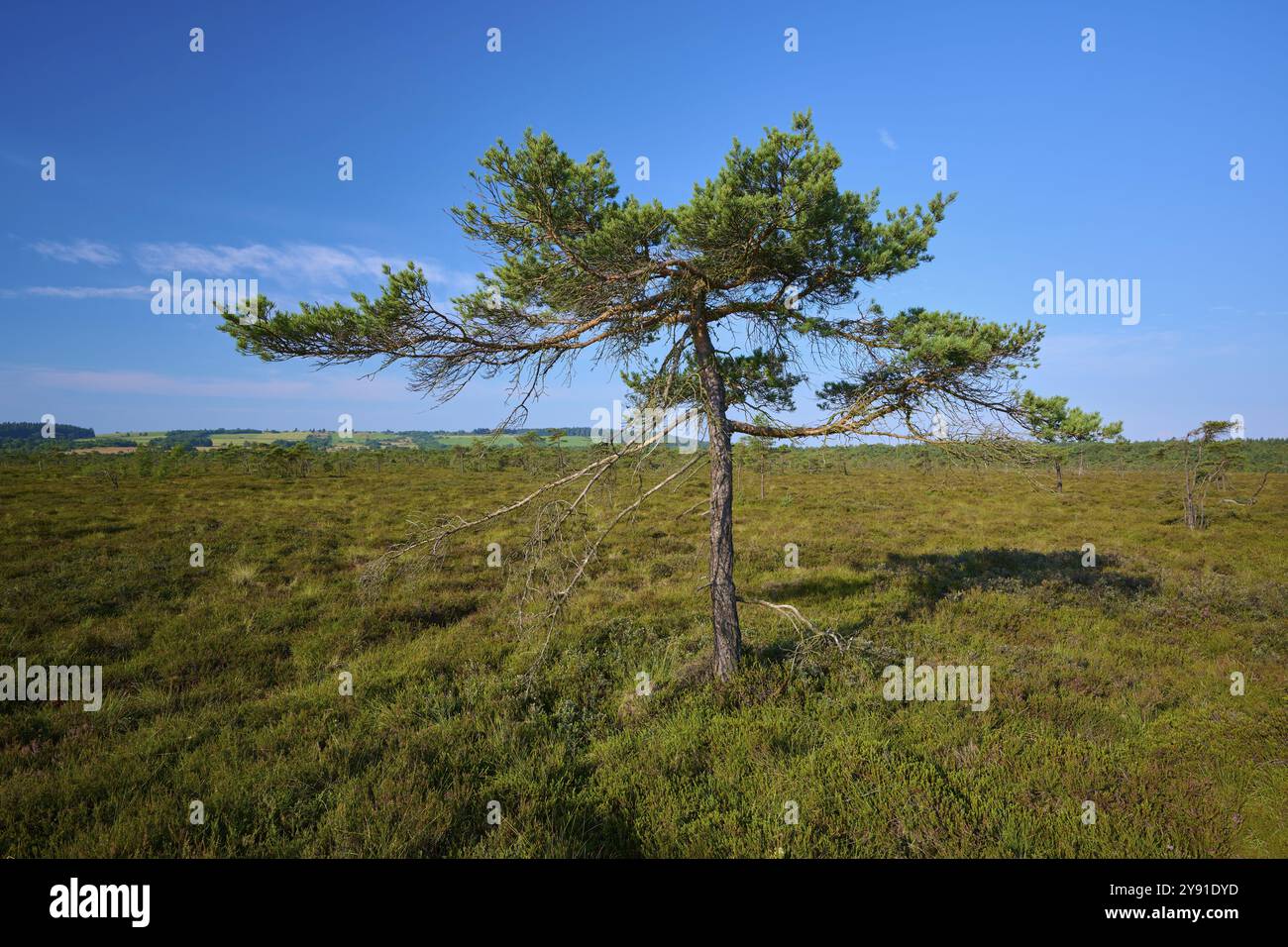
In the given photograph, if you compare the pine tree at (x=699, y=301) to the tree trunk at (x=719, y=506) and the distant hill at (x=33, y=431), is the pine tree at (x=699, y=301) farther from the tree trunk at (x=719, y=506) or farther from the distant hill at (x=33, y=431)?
the distant hill at (x=33, y=431)

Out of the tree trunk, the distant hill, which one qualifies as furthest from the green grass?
the distant hill

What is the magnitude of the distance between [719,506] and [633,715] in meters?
3.00

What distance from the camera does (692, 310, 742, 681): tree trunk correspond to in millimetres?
6633

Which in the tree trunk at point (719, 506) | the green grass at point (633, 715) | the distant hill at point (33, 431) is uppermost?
the distant hill at point (33, 431)

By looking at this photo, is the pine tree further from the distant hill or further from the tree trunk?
the distant hill

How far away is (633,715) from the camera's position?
20.3 feet

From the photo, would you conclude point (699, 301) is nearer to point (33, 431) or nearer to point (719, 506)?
point (719, 506)

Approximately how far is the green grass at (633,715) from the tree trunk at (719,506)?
47 cm

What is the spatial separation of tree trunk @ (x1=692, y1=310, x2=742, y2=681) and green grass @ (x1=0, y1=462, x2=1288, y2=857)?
1.53 ft

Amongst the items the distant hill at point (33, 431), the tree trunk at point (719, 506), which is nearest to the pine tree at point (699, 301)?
the tree trunk at point (719, 506)

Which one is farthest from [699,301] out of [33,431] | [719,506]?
[33,431]

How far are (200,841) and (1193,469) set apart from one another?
111 feet

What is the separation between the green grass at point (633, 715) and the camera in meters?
4.11
